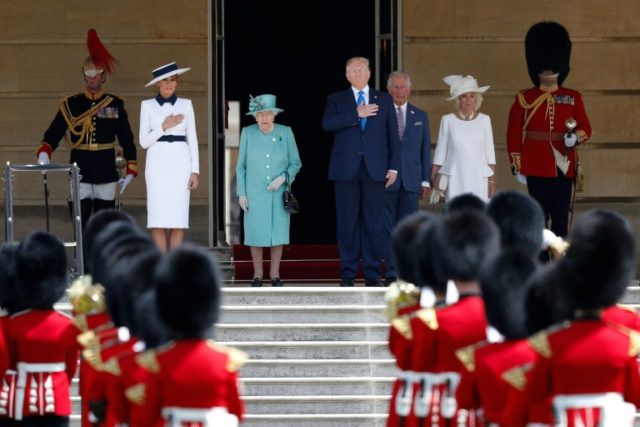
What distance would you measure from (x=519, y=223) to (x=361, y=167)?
4271mm

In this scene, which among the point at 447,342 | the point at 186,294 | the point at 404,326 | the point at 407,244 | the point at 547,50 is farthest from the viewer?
the point at 547,50

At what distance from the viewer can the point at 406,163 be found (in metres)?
12.7

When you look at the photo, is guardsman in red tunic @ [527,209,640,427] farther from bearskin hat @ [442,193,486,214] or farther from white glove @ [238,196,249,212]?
white glove @ [238,196,249,212]

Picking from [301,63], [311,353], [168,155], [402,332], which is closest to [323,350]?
[311,353]

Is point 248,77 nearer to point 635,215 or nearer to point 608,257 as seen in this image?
point 635,215

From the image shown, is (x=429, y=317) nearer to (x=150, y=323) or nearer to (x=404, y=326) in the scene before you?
(x=404, y=326)

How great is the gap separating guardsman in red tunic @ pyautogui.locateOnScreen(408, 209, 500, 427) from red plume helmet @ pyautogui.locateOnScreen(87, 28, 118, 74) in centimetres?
633

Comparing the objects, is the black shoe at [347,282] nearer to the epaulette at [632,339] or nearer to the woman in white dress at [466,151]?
the woman in white dress at [466,151]

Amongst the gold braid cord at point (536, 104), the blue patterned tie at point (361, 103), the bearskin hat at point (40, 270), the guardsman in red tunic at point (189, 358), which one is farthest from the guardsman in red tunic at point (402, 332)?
the gold braid cord at point (536, 104)

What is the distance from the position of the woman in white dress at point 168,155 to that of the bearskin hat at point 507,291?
5.78 m

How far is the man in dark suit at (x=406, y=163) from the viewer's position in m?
12.6

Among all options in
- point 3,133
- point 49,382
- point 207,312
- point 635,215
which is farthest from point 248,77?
point 207,312

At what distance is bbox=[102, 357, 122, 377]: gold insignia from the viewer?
7.51m

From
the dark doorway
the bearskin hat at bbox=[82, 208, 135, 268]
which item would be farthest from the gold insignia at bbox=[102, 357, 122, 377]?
the dark doorway
